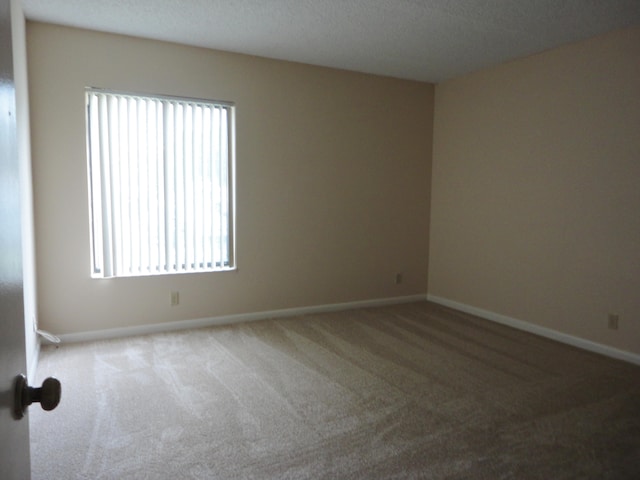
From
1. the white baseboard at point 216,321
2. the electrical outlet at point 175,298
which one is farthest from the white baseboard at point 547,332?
the electrical outlet at point 175,298

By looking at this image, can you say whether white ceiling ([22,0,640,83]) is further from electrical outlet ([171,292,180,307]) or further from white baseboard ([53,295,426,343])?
white baseboard ([53,295,426,343])

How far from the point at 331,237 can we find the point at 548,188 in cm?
223

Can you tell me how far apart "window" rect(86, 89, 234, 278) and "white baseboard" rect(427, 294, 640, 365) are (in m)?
2.70

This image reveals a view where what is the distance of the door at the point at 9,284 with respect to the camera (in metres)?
0.74

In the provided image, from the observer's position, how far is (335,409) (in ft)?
8.95

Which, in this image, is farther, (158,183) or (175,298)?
(175,298)

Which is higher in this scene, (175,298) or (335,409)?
(175,298)

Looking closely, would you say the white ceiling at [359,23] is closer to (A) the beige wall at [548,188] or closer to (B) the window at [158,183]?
(A) the beige wall at [548,188]

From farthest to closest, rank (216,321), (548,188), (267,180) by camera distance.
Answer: (267,180) → (216,321) → (548,188)

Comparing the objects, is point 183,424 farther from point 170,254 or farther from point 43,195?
point 43,195

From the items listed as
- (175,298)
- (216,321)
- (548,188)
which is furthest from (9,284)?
(548,188)

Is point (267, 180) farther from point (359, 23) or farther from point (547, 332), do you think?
point (547, 332)

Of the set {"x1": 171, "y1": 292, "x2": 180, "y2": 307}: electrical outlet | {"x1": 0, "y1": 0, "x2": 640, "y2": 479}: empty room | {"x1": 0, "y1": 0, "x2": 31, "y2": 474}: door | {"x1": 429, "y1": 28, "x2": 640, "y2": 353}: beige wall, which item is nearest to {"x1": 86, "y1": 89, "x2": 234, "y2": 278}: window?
{"x1": 0, "y1": 0, "x2": 640, "y2": 479}: empty room

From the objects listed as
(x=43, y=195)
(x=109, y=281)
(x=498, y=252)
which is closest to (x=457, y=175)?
(x=498, y=252)
